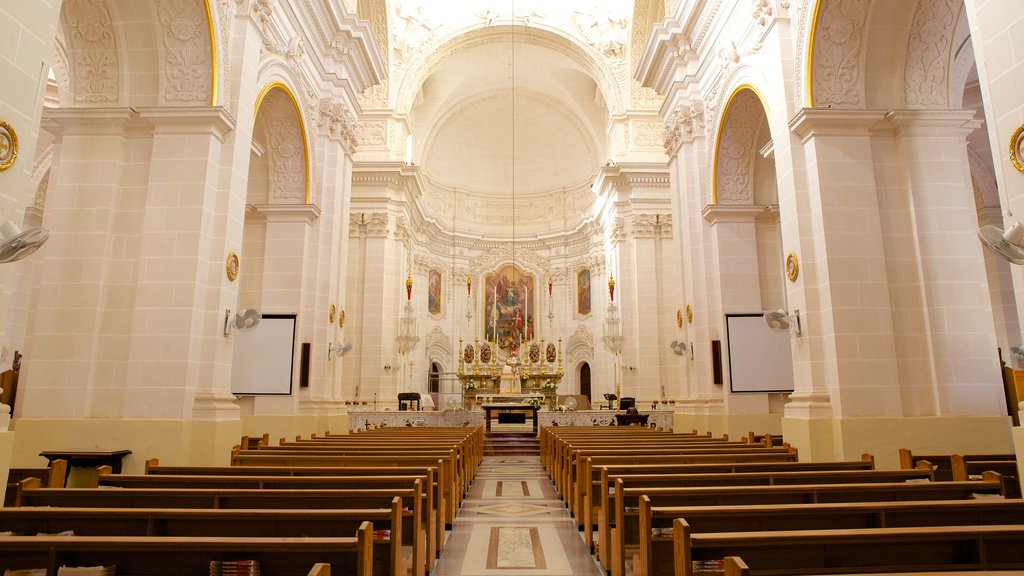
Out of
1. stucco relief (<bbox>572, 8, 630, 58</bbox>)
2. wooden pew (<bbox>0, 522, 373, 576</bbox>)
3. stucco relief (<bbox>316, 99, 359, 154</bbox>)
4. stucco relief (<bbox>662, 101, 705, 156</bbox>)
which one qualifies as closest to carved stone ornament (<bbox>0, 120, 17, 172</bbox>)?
wooden pew (<bbox>0, 522, 373, 576</bbox>)

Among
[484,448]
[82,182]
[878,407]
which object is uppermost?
[82,182]

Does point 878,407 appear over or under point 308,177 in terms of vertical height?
under

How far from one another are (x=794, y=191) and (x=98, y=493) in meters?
8.97

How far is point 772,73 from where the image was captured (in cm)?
993

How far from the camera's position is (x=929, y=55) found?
878cm

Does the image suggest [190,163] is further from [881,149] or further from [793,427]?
[881,149]

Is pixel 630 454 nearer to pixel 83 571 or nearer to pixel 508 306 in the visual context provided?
pixel 83 571

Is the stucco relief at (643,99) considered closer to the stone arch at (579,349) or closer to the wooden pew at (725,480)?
the stone arch at (579,349)

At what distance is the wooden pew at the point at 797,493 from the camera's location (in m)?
4.18

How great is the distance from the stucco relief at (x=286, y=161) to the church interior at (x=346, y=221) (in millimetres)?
45

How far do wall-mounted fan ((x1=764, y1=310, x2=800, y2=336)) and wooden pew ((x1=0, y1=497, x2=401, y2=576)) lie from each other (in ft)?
24.2

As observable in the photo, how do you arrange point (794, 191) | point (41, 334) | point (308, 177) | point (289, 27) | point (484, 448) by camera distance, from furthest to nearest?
point (484, 448), point (308, 177), point (289, 27), point (794, 191), point (41, 334)

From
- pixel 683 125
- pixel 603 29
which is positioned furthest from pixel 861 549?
pixel 603 29

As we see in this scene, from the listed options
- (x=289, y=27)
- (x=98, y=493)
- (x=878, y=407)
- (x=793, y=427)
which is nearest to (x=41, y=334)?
(x=98, y=493)
